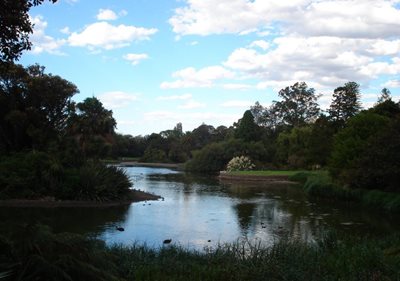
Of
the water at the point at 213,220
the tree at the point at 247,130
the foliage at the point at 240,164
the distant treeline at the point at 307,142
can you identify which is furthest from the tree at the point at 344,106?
the water at the point at 213,220

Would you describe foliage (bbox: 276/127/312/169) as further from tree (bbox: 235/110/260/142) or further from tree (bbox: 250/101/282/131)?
tree (bbox: 250/101/282/131)

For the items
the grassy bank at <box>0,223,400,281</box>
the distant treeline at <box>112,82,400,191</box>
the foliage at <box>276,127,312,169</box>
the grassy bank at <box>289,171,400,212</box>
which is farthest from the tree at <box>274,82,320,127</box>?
the grassy bank at <box>0,223,400,281</box>

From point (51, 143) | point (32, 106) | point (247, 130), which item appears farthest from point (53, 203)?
point (247, 130)

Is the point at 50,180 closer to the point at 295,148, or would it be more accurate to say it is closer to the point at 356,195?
the point at 356,195

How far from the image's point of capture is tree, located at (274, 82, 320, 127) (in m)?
99.1

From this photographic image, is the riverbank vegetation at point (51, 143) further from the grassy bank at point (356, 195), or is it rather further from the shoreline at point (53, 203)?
the grassy bank at point (356, 195)

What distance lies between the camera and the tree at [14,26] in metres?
6.68

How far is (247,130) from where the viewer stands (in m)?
85.4

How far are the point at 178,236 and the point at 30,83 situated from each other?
19.4 m

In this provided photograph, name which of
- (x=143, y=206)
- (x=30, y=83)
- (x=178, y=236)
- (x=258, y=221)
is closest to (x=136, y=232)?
(x=178, y=236)

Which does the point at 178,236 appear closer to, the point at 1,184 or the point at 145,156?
the point at 1,184

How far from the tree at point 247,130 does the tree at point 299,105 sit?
15.1m

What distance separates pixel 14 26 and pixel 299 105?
96.2 metres

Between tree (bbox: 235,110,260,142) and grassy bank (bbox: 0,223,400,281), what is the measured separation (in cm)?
7388
